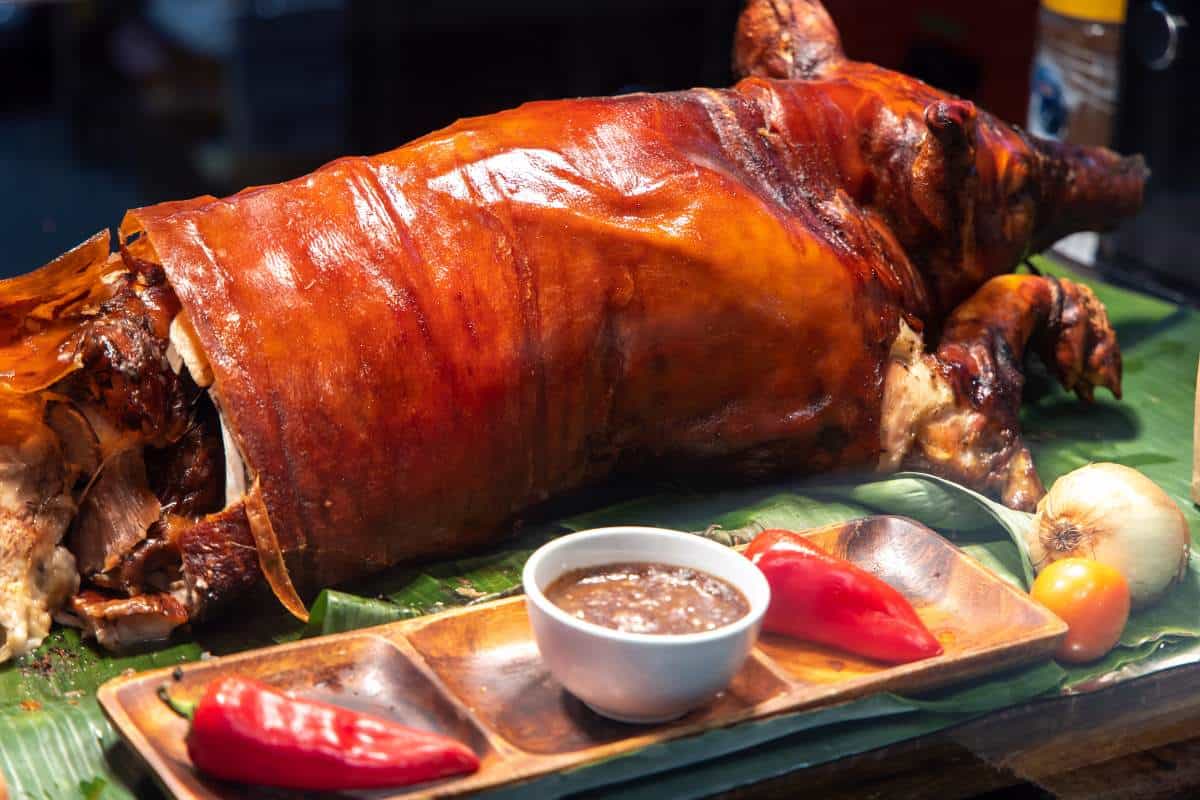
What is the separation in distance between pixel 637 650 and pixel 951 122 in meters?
1.50

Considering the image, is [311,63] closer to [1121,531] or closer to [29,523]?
[29,523]

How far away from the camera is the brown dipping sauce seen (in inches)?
74.7

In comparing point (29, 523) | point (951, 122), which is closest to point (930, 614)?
point (951, 122)

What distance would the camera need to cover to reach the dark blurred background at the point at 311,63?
3.96m

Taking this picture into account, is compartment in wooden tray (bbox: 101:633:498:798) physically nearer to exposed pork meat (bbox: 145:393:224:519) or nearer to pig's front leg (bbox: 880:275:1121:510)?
exposed pork meat (bbox: 145:393:224:519)

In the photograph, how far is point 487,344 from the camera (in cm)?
242

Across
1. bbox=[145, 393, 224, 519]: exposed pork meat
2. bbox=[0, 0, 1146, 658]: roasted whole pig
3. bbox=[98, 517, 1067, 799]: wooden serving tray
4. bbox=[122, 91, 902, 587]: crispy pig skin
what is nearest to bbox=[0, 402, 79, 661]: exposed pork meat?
bbox=[0, 0, 1146, 658]: roasted whole pig

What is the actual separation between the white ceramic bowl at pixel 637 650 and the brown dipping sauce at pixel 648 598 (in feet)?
0.05

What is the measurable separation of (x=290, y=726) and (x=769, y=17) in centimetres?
227

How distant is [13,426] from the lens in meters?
2.27

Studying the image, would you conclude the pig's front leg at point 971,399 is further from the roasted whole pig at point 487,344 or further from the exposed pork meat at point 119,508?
the exposed pork meat at point 119,508

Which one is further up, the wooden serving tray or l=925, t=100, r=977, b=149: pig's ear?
l=925, t=100, r=977, b=149: pig's ear

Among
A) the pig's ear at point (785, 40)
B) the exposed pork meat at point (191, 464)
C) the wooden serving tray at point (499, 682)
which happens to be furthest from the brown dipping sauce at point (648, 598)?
the pig's ear at point (785, 40)

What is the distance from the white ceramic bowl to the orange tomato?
0.56 m
